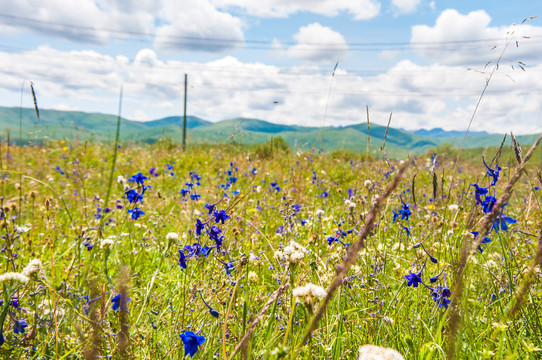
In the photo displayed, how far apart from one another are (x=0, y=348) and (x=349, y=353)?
59.8 inches

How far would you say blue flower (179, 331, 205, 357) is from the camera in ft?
3.97

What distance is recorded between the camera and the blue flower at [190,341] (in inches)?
47.7

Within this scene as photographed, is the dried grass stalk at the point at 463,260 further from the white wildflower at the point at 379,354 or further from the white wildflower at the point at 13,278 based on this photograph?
the white wildflower at the point at 13,278

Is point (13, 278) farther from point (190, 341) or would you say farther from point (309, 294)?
point (309, 294)

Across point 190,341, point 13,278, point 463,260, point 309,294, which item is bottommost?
point 190,341

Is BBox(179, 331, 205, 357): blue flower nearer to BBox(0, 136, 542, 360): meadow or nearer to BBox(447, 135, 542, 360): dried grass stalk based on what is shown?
BBox(0, 136, 542, 360): meadow

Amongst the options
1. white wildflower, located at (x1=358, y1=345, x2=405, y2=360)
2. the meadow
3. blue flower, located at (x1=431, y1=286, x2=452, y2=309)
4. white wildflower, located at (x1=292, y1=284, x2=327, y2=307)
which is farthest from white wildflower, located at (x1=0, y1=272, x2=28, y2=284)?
blue flower, located at (x1=431, y1=286, x2=452, y2=309)

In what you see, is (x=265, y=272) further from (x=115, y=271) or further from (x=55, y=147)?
(x=55, y=147)

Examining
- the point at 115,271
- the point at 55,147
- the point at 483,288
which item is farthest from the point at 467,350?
the point at 55,147

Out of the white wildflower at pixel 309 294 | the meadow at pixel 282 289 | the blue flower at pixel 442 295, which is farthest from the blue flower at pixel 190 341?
Result: the blue flower at pixel 442 295

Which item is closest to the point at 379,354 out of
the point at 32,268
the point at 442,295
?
the point at 442,295

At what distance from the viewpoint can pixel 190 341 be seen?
1.23 m

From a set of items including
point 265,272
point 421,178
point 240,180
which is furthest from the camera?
point 421,178

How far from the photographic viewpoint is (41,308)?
75.0 inches
